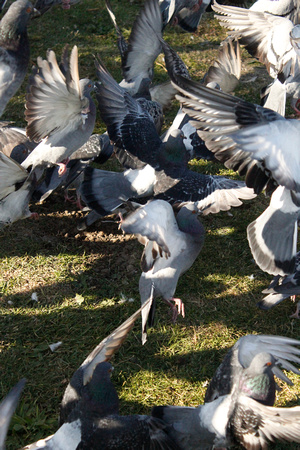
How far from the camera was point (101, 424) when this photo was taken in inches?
102

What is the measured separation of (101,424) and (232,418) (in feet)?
2.36

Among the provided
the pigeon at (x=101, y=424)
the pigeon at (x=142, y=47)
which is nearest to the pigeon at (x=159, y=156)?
the pigeon at (x=142, y=47)

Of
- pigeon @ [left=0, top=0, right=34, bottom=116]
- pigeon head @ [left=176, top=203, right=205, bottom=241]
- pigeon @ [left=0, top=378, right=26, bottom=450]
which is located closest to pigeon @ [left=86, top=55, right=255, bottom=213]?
pigeon head @ [left=176, top=203, right=205, bottom=241]

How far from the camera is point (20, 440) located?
308 centimetres

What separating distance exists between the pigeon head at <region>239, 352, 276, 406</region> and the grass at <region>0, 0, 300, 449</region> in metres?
0.61

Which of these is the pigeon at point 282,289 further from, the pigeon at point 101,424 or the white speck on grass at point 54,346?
the white speck on grass at point 54,346

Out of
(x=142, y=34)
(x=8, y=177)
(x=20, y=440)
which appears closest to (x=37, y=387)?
(x=20, y=440)

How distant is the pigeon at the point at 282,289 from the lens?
3.61m

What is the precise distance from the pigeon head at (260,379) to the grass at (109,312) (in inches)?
24.0

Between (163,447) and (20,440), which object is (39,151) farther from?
(163,447)

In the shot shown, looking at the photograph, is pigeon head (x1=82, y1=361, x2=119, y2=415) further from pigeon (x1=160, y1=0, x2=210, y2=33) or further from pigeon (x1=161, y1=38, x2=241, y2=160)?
pigeon (x1=160, y1=0, x2=210, y2=33)

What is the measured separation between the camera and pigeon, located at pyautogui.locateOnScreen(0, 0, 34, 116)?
198 inches

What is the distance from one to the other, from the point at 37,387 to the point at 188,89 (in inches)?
90.6

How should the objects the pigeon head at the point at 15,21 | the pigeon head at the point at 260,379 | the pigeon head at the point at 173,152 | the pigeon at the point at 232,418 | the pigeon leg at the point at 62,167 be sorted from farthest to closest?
the pigeon head at the point at 15,21 → the pigeon leg at the point at 62,167 → the pigeon head at the point at 173,152 → the pigeon head at the point at 260,379 → the pigeon at the point at 232,418
